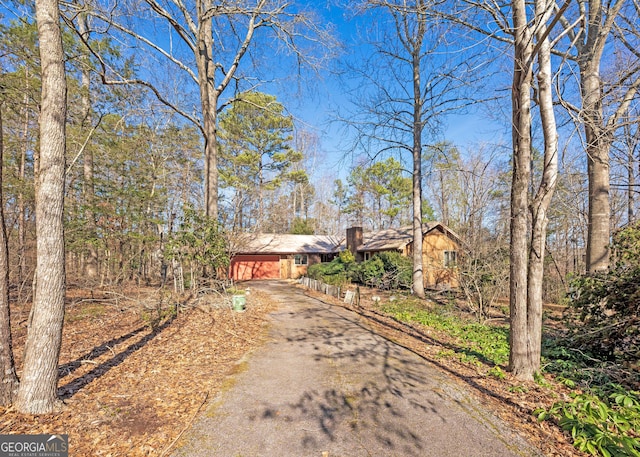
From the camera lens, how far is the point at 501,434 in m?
3.27

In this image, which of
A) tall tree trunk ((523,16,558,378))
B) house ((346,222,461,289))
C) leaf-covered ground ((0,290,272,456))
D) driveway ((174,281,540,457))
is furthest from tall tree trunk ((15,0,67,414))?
house ((346,222,461,289))

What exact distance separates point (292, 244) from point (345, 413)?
21.3m

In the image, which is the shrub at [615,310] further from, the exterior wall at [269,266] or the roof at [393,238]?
the exterior wall at [269,266]

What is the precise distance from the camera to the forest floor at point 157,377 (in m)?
3.05

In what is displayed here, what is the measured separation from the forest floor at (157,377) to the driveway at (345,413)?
32 cm

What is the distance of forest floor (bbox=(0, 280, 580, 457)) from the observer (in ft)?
10.00

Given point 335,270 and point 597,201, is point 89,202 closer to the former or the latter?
point 335,270

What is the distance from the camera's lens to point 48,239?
3311mm

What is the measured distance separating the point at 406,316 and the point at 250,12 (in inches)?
469

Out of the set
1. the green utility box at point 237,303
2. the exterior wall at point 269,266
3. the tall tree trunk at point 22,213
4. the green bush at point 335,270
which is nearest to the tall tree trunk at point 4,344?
the green utility box at point 237,303

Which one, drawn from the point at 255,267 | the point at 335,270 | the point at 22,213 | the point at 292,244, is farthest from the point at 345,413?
the point at 292,244

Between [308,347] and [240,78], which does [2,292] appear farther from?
[240,78]

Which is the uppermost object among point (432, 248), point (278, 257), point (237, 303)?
point (432, 248)

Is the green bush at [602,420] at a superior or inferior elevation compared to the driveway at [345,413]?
superior
